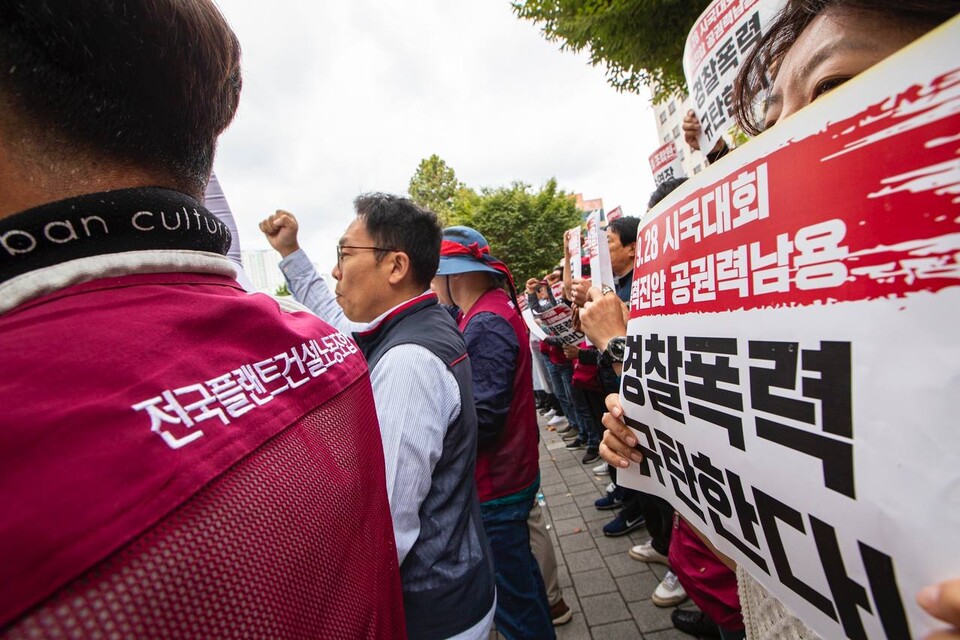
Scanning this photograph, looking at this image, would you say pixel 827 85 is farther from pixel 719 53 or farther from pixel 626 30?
pixel 626 30

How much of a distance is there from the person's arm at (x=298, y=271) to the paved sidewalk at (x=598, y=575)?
7.68 feet

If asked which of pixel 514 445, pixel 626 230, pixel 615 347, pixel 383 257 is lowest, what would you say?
pixel 514 445

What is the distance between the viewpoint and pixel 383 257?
2.07m

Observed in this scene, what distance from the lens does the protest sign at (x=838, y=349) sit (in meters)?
0.46

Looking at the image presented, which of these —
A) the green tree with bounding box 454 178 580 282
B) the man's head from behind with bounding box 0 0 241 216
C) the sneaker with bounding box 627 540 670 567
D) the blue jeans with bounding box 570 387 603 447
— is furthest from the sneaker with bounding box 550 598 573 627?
the green tree with bounding box 454 178 580 282

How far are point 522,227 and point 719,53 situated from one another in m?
18.3

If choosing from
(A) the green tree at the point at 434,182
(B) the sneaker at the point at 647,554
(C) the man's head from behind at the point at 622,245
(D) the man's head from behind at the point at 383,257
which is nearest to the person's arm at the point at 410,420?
(D) the man's head from behind at the point at 383,257

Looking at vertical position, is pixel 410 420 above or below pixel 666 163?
below

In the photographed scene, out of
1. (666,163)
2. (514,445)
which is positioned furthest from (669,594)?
(666,163)

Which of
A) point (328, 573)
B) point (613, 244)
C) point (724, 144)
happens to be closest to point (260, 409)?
point (328, 573)

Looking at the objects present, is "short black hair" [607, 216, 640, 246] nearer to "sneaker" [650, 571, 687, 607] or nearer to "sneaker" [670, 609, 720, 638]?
"sneaker" [650, 571, 687, 607]

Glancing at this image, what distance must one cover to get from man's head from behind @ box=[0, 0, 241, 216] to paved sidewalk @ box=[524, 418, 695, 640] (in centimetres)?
311

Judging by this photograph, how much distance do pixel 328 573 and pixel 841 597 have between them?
2.19 feet

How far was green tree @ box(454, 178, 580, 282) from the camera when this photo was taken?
19.9 m
